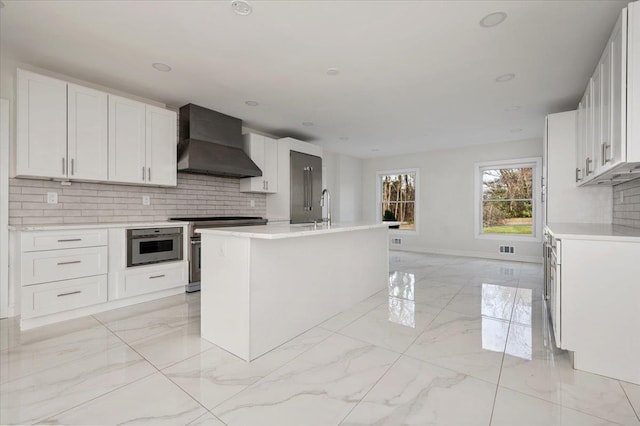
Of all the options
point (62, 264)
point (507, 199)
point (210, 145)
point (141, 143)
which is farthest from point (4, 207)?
point (507, 199)

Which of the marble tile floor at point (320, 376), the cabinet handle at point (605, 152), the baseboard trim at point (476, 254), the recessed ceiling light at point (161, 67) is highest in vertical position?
the recessed ceiling light at point (161, 67)

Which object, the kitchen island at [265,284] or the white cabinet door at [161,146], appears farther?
the white cabinet door at [161,146]

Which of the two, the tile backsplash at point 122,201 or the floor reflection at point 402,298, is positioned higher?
the tile backsplash at point 122,201

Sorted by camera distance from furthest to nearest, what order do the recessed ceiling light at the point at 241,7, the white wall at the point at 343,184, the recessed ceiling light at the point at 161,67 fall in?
the white wall at the point at 343,184 → the recessed ceiling light at the point at 161,67 → the recessed ceiling light at the point at 241,7

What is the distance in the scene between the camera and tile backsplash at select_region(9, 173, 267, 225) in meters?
3.01

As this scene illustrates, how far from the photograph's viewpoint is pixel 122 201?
366 centimetres

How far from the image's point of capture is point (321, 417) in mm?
1502

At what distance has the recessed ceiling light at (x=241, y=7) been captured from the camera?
2070mm

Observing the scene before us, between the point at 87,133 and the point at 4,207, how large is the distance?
102cm

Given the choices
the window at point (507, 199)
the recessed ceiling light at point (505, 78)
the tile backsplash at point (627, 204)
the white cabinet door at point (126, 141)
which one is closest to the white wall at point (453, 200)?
the window at point (507, 199)

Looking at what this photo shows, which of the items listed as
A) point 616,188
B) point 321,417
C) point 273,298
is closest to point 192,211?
point 273,298

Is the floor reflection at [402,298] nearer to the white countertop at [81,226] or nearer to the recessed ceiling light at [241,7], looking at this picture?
the white countertop at [81,226]

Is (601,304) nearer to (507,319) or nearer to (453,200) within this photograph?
(507,319)

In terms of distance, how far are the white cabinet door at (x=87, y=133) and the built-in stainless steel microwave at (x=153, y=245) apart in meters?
0.72
